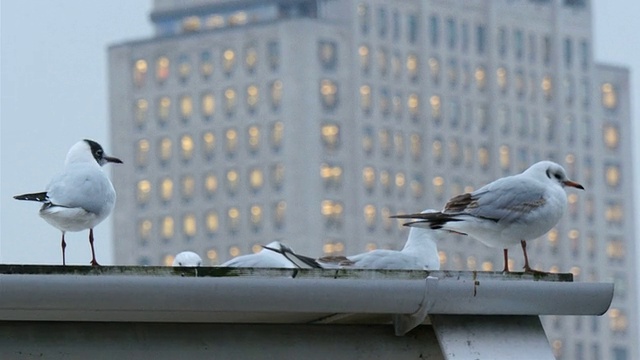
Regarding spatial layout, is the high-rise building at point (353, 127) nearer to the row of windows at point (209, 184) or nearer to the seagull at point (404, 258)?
the row of windows at point (209, 184)

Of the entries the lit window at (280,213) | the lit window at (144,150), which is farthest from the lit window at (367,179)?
the lit window at (144,150)

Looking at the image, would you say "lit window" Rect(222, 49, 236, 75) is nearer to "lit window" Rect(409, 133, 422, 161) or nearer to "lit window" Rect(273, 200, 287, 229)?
"lit window" Rect(273, 200, 287, 229)

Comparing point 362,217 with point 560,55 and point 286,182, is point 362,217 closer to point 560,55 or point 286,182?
point 286,182

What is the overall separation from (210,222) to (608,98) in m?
37.6

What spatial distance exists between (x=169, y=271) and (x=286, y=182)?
15070 cm

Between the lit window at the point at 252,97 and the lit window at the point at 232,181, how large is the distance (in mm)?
5145

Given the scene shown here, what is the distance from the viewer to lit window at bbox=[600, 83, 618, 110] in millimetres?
174000

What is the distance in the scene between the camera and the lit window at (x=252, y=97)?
16075 centimetres

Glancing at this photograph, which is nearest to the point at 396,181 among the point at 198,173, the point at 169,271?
the point at 198,173

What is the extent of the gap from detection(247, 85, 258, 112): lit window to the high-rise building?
0.11m

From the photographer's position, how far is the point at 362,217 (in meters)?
158

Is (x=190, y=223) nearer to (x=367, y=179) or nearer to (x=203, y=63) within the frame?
(x=203, y=63)

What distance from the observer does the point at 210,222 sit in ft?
527

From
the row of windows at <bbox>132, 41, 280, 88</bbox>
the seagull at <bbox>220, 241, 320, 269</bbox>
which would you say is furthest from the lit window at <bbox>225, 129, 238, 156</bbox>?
the seagull at <bbox>220, 241, 320, 269</bbox>
